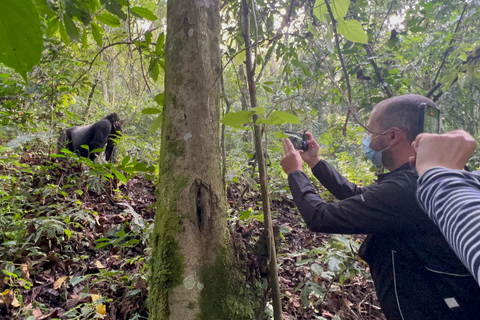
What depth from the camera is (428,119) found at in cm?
132

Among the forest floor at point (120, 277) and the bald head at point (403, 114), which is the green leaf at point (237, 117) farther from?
the bald head at point (403, 114)

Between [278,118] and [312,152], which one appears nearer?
[278,118]

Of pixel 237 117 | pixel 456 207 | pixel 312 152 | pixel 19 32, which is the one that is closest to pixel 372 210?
pixel 456 207

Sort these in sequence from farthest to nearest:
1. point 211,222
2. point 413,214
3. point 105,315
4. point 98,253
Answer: point 98,253 → point 105,315 → point 413,214 → point 211,222

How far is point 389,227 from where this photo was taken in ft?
3.99

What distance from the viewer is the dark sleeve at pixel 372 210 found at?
1.18m

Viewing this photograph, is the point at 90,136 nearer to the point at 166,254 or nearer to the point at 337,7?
the point at 166,254

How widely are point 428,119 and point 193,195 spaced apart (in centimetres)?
126

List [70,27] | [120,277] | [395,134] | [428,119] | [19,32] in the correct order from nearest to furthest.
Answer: [19,32] < [70,27] < [428,119] < [395,134] < [120,277]

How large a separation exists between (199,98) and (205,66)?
14 cm

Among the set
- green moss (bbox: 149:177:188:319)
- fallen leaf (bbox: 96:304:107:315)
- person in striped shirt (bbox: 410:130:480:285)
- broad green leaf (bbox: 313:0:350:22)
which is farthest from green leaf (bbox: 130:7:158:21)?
fallen leaf (bbox: 96:304:107:315)

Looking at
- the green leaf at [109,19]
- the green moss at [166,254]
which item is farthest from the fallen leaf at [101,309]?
the green leaf at [109,19]

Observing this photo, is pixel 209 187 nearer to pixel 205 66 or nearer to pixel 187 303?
pixel 187 303

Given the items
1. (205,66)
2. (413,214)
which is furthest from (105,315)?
(413,214)
